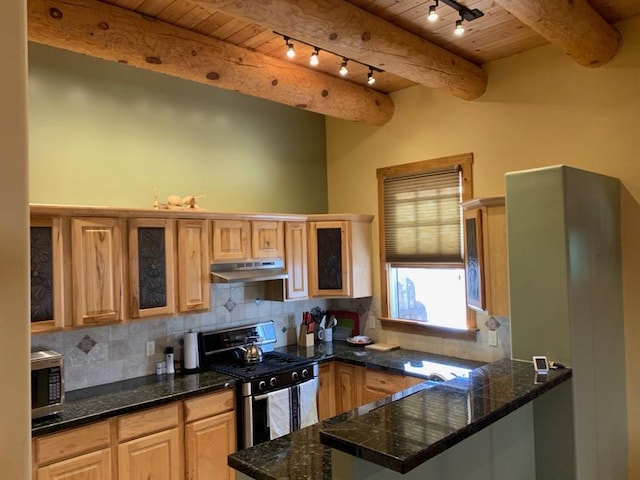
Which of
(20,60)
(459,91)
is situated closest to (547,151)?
(459,91)

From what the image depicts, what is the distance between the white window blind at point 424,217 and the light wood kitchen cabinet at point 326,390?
1.20 m

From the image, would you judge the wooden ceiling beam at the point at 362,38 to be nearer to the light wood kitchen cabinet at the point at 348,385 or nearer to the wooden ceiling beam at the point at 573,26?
the wooden ceiling beam at the point at 573,26

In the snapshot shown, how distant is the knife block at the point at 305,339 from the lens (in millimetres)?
4539

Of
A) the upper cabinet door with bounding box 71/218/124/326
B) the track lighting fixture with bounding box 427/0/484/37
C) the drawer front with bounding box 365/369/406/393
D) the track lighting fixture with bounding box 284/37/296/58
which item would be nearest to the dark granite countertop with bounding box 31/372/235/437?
the upper cabinet door with bounding box 71/218/124/326

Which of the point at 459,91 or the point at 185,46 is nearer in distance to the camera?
the point at 185,46

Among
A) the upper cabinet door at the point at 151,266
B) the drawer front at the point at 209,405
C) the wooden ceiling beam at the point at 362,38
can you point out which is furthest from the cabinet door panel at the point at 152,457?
the wooden ceiling beam at the point at 362,38

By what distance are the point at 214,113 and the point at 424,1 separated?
217 cm

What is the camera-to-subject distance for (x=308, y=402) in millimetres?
3881

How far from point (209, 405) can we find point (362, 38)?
8.87ft

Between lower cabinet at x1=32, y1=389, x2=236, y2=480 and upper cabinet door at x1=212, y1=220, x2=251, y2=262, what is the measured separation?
107 cm

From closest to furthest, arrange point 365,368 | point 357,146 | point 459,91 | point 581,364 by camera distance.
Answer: point 581,364
point 459,91
point 365,368
point 357,146

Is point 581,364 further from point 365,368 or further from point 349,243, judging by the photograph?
point 349,243

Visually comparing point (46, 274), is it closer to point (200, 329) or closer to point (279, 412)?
point (200, 329)

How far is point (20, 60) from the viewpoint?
53 cm
